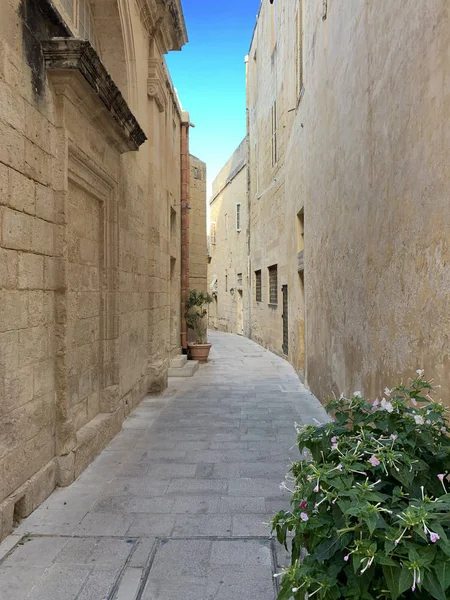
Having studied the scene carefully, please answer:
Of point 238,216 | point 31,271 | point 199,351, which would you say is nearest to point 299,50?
point 199,351

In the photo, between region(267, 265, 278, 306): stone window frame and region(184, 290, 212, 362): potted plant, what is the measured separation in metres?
2.35

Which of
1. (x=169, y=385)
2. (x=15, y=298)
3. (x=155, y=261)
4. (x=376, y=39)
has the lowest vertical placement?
(x=169, y=385)

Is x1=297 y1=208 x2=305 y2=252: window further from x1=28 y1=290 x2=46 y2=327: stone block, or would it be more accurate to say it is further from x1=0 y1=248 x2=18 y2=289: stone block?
x1=0 y1=248 x2=18 y2=289: stone block

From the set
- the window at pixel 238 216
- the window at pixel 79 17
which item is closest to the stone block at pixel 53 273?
the window at pixel 79 17

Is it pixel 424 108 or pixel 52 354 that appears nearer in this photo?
pixel 424 108

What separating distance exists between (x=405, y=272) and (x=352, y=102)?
2.21 m

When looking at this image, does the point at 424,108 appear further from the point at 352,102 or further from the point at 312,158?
the point at 312,158

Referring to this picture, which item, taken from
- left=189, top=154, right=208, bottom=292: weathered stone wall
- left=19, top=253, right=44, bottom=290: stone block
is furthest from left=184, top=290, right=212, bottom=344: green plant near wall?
left=19, top=253, right=44, bottom=290: stone block

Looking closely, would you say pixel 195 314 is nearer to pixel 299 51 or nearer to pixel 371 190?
pixel 299 51

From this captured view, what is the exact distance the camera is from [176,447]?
180 inches

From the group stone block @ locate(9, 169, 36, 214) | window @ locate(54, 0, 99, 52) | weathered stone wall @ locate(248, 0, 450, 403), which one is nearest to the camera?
weathered stone wall @ locate(248, 0, 450, 403)

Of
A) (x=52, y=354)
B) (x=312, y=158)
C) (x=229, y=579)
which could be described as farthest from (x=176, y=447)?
(x=312, y=158)

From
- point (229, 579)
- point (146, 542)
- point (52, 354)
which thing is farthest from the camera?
point (52, 354)

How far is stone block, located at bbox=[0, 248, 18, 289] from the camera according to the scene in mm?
2697
